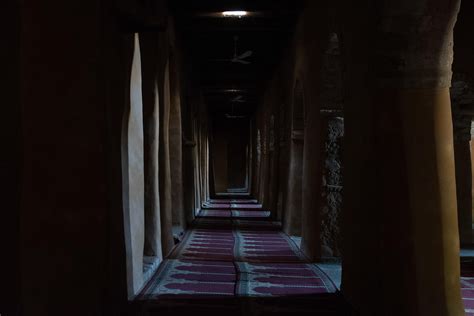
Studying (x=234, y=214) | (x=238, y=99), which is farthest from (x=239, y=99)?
(x=234, y=214)

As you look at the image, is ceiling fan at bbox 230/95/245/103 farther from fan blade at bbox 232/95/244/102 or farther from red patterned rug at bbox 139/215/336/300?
red patterned rug at bbox 139/215/336/300

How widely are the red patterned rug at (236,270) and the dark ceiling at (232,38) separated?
4214mm

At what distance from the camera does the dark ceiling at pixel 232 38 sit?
34.9ft

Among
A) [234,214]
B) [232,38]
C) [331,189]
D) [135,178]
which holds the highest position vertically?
[232,38]

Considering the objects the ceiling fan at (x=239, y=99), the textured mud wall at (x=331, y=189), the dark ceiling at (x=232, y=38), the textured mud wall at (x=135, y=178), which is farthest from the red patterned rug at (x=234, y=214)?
the textured mud wall at (x=135, y=178)

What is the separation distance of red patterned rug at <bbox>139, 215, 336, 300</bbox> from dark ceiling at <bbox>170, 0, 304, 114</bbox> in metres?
4.21

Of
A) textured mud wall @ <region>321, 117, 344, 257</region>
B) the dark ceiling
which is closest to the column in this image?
textured mud wall @ <region>321, 117, 344, 257</region>

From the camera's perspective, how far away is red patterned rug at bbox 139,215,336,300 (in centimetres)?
628

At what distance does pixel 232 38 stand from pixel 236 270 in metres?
6.96

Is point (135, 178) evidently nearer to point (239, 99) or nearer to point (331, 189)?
point (331, 189)

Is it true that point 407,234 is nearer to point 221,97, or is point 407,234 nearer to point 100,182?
point 100,182

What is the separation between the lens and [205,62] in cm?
1577

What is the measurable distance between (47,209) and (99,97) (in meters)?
0.85

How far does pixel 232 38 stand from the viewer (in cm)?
1323
